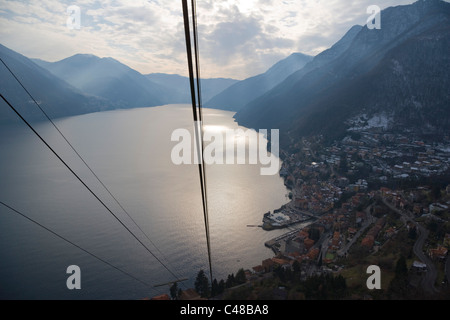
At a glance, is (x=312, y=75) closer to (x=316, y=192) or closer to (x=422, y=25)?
(x=422, y=25)

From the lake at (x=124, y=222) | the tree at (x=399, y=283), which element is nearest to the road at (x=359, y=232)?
the tree at (x=399, y=283)

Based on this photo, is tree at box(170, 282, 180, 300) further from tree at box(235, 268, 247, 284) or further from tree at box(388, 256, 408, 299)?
tree at box(388, 256, 408, 299)

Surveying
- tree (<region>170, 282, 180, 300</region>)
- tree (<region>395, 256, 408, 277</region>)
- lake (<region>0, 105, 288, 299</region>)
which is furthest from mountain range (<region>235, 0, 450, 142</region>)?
tree (<region>170, 282, 180, 300</region>)

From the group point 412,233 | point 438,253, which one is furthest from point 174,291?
point 412,233

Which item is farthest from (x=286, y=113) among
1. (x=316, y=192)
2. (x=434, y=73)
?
(x=316, y=192)

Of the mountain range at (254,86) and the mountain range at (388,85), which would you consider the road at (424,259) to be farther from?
the mountain range at (254,86)
